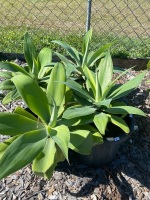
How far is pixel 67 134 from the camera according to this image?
184cm

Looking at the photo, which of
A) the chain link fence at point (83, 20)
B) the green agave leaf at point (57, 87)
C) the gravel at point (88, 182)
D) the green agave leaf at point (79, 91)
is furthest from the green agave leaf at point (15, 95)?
the chain link fence at point (83, 20)

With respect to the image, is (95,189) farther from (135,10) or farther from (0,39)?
(135,10)

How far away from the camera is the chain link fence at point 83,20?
4.34m

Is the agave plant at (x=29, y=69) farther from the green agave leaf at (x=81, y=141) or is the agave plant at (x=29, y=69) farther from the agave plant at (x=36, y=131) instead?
the green agave leaf at (x=81, y=141)

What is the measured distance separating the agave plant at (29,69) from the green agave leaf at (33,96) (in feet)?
1.19

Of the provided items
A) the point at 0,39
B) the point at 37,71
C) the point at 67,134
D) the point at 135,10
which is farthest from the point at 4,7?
the point at 67,134

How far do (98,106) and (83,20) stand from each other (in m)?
2.88

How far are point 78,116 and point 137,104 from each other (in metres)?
1.23

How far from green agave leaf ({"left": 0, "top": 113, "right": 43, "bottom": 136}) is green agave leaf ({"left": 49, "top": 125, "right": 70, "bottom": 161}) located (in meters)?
0.15

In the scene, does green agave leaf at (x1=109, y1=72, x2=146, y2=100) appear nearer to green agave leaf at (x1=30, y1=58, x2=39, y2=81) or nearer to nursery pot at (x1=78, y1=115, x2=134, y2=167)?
nursery pot at (x1=78, y1=115, x2=134, y2=167)

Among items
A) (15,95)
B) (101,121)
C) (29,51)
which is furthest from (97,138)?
(29,51)

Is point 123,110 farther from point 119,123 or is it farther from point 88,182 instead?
point 88,182

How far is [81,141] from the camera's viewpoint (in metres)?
1.97

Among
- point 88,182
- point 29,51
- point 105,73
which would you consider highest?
Answer: point 105,73
